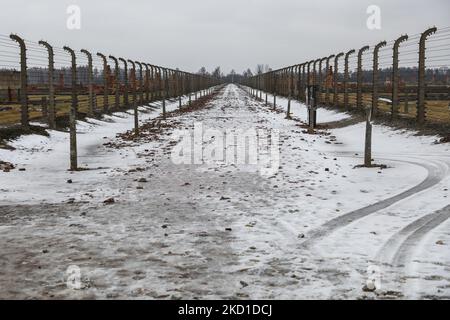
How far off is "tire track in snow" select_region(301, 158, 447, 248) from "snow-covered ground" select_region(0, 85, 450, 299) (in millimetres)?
24

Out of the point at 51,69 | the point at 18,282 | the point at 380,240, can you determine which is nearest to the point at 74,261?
the point at 18,282

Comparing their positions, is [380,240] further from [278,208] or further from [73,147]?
[73,147]

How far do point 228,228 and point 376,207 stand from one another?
95.7 inches

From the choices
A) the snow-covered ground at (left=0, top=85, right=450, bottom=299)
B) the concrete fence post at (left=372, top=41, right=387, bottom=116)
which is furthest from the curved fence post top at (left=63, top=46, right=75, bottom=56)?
the concrete fence post at (left=372, top=41, right=387, bottom=116)

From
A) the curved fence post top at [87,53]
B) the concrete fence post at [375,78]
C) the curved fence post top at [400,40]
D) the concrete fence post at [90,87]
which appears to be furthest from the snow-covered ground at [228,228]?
the curved fence post top at [87,53]

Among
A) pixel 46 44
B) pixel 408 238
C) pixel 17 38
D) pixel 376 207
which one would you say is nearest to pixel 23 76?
pixel 17 38

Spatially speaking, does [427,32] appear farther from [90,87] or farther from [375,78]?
[90,87]

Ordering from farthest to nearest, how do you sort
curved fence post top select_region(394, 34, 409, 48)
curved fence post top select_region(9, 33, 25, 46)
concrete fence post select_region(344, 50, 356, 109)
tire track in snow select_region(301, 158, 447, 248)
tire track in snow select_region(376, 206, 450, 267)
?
1. concrete fence post select_region(344, 50, 356, 109)
2. curved fence post top select_region(394, 34, 409, 48)
3. curved fence post top select_region(9, 33, 25, 46)
4. tire track in snow select_region(301, 158, 447, 248)
5. tire track in snow select_region(376, 206, 450, 267)

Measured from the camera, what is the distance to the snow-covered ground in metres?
4.23

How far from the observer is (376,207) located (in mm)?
6984

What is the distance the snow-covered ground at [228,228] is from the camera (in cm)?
423

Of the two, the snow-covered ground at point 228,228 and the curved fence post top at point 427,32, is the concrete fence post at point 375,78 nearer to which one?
the curved fence post top at point 427,32

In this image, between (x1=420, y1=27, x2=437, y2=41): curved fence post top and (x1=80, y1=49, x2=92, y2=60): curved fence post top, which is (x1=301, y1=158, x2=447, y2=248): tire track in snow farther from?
(x1=80, y1=49, x2=92, y2=60): curved fence post top

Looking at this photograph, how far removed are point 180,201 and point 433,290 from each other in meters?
4.30
